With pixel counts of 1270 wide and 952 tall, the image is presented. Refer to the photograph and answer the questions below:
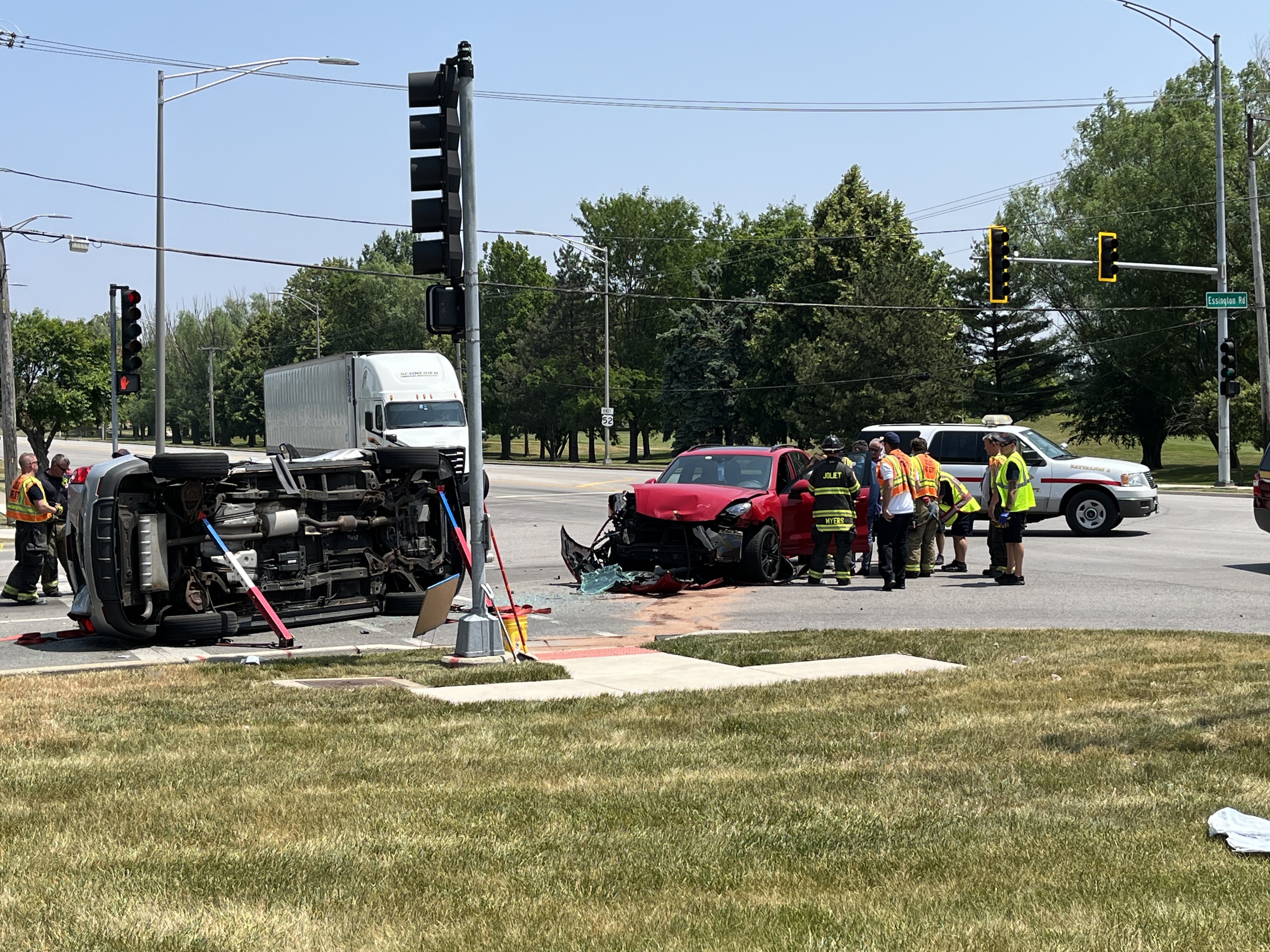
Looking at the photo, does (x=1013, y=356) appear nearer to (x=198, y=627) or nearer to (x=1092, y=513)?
(x=1092, y=513)

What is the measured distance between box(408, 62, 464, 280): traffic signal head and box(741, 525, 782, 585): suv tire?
261 inches

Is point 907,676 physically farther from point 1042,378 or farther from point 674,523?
Result: point 1042,378

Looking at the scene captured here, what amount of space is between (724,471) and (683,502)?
4.14 feet

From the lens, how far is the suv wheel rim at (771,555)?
16.8 metres

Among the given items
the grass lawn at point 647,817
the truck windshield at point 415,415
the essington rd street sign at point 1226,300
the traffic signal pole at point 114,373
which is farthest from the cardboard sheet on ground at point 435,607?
the essington rd street sign at point 1226,300

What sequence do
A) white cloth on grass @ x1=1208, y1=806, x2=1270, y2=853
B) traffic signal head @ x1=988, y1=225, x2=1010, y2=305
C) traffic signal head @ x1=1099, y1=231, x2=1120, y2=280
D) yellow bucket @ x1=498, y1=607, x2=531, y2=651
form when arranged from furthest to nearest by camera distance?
traffic signal head @ x1=988, y1=225, x2=1010, y2=305 < traffic signal head @ x1=1099, y1=231, x2=1120, y2=280 < yellow bucket @ x1=498, y1=607, x2=531, y2=651 < white cloth on grass @ x1=1208, y1=806, x2=1270, y2=853

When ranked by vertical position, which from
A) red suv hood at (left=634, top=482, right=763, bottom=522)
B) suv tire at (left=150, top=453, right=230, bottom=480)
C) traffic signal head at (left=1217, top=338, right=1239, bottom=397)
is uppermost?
traffic signal head at (left=1217, top=338, right=1239, bottom=397)

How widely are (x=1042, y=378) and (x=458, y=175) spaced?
77.0m

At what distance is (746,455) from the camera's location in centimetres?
1767

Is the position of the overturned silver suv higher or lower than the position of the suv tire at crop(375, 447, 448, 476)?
lower

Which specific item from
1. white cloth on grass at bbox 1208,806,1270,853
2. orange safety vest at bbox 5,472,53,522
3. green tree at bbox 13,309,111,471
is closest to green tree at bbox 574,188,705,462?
green tree at bbox 13,309,111,471

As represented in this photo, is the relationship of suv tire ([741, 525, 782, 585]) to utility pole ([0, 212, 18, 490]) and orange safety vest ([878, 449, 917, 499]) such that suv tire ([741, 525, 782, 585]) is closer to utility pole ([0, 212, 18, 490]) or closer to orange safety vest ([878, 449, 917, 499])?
orange safety vest ([878, 449, 917, 499])

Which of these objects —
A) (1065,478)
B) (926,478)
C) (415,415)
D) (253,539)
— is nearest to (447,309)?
(253,539)

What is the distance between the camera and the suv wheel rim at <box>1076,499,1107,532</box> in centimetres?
2381
